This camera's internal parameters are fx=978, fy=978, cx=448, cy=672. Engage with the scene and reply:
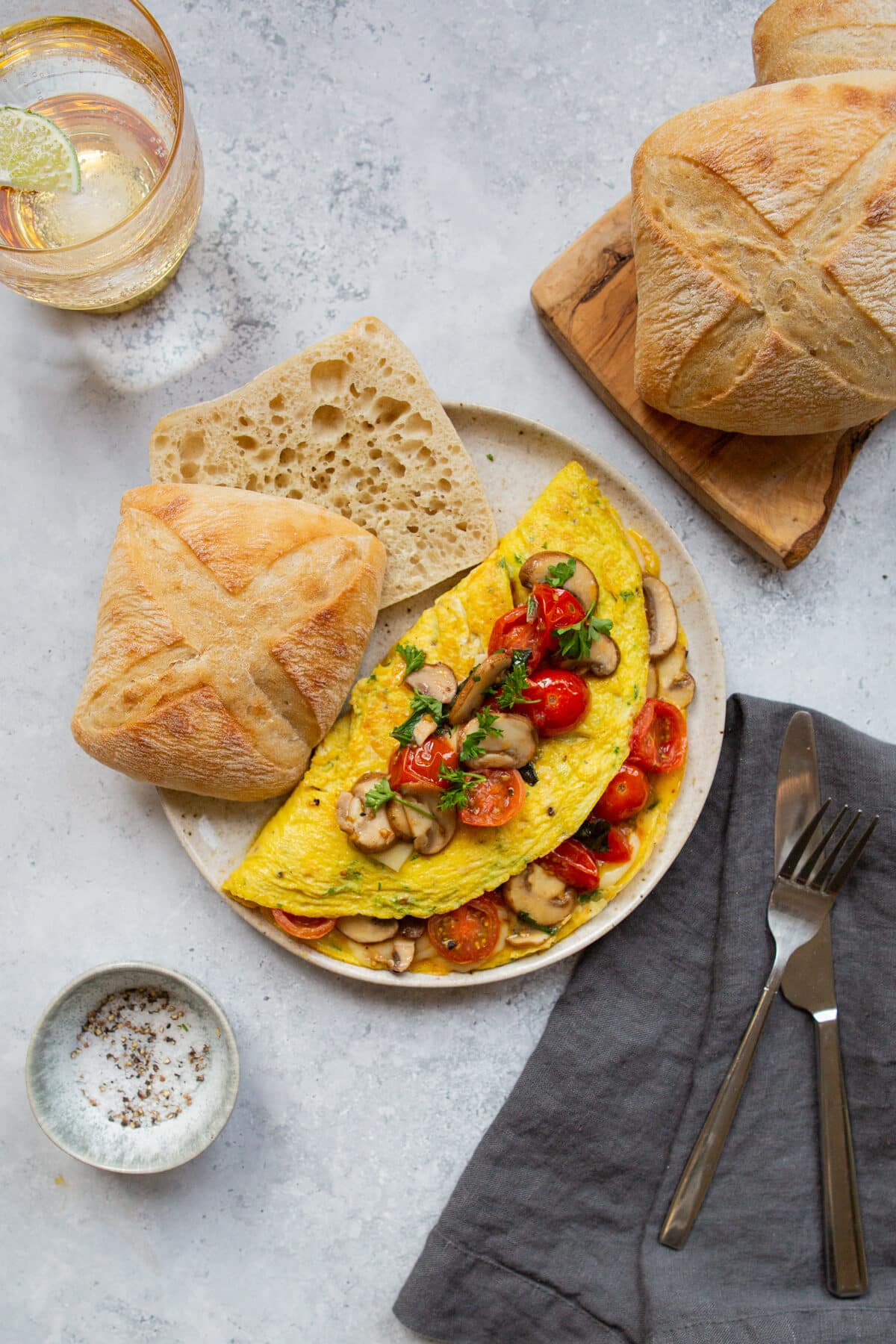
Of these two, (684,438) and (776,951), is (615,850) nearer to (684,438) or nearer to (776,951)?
(776,951)

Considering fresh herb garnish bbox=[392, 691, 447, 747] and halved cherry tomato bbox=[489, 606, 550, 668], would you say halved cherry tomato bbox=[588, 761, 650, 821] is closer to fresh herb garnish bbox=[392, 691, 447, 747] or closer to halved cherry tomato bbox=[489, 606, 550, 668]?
halved cherry tomato bbox=[489, 606, 550, 668]

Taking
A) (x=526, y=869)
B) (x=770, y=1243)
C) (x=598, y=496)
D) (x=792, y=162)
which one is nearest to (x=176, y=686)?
(x=526, y=869)

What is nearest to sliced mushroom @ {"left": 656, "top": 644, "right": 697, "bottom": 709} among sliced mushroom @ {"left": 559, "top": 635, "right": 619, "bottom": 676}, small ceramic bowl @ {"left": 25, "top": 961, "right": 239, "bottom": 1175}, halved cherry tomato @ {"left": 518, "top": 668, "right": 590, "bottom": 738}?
sliced mushroom @ {"left": 559, "top": 635, "right": 619, "bottom": 676}

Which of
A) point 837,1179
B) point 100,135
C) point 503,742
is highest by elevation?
point 100,135

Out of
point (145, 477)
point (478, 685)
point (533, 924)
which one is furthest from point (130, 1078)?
point (145, 477)

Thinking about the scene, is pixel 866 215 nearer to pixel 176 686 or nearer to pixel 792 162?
pixel 792 162

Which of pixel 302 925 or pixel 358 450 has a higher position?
pixel 358 450
